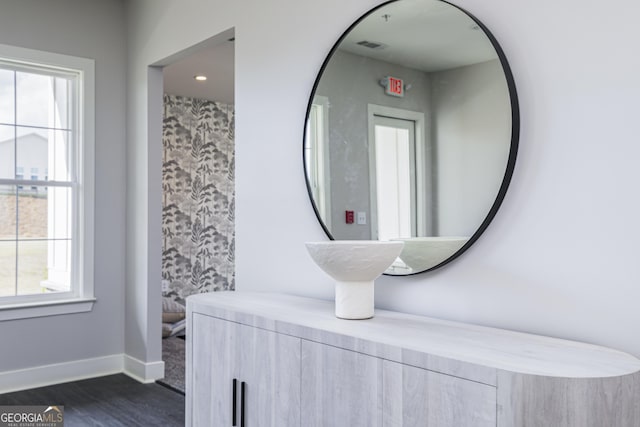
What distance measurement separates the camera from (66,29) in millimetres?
3820

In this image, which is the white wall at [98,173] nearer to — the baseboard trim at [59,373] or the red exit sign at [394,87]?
the baseboard trim at [59,373]

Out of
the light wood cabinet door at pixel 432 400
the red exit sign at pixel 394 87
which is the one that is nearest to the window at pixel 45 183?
the red exit sign at pixel 394 87

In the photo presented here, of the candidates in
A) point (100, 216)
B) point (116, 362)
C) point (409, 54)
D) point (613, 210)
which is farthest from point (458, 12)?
point (116, 362)

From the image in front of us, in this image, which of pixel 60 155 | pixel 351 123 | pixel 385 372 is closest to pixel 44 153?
pixel 60 155

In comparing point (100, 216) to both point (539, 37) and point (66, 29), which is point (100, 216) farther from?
point (539, 37)

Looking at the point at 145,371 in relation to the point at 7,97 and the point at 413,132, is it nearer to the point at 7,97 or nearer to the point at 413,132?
the point at 7,97

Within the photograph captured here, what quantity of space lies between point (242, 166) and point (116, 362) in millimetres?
2056

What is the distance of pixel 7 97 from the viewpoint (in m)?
3.66

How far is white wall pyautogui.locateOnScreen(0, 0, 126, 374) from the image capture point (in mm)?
3662

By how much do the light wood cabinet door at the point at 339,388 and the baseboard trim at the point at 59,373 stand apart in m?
2.64

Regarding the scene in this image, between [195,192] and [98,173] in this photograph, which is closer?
[98,173]

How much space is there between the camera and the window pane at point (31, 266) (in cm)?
371

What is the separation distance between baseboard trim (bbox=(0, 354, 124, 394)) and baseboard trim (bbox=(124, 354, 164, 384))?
16cm

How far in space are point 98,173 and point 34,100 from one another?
63 cm
